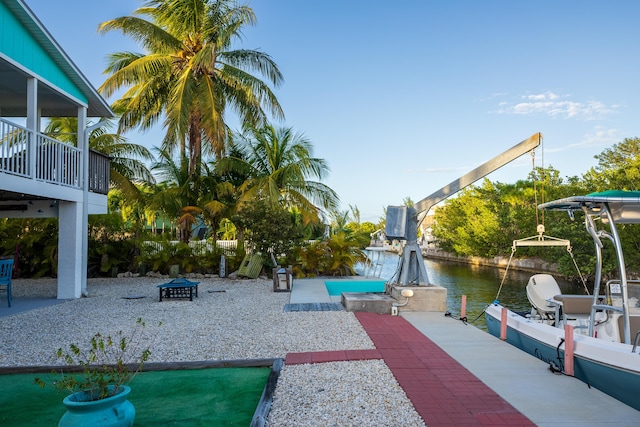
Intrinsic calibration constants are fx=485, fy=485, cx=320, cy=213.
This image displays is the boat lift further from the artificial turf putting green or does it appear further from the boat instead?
the artificial turf putting green

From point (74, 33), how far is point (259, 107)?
24.2 feet

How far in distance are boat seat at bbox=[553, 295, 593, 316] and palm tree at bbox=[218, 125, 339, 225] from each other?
12292 millimetres

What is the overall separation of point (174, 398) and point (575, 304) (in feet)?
20.2

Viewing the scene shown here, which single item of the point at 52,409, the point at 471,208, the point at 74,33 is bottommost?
the point at 52,409

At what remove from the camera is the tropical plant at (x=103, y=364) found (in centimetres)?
385

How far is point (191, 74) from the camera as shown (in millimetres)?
19125

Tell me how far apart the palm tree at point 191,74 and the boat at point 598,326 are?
13887 mm

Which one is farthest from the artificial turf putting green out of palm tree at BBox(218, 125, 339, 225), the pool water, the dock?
palm tree at BBox(218, 125, 339, 225)

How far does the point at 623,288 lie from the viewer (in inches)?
232

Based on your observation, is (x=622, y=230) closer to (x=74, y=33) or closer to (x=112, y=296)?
(x=112, y=296)

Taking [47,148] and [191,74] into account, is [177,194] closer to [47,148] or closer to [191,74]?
[191,74]

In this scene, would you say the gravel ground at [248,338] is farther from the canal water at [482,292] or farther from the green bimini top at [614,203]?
the canal water at [482,292]

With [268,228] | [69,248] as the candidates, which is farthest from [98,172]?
[268,228]

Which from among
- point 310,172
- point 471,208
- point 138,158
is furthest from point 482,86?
point 471,208
